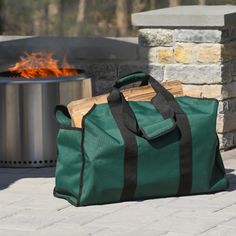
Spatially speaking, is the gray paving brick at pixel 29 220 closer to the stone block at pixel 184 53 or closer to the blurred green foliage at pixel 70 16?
the stone block at pixel 184 53

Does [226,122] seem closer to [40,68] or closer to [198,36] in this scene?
[198,36]

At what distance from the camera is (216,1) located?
7941mm

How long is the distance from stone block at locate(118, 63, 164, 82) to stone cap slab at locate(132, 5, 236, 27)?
300 mm

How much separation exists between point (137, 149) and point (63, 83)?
1.37 meters

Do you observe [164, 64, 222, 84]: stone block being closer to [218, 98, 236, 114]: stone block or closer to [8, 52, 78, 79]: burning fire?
[218, 98, 236, 114]: stone block

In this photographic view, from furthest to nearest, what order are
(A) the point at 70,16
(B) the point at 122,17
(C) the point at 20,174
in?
(A) the point at 70,16, (B) the point at 122,17, (C) the point at 20,174

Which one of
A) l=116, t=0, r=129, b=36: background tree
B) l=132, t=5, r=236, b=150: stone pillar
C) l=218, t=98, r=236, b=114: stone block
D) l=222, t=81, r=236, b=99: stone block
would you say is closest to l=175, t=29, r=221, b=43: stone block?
l=132, t=5, r=236, b=150: stone pillar

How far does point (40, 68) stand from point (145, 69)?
0.77 meters

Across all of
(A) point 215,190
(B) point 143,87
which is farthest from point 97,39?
(A) point 215,190

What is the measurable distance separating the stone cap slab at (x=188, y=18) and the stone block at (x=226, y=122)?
2.12 ft

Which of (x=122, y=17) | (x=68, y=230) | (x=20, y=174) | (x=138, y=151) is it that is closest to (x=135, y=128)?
(x=138, y=151)

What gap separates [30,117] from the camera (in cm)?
664

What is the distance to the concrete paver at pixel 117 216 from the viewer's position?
16.3 feet

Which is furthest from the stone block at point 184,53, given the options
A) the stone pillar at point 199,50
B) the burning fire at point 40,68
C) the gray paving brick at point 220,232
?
the gray paving brick at point 220,232
